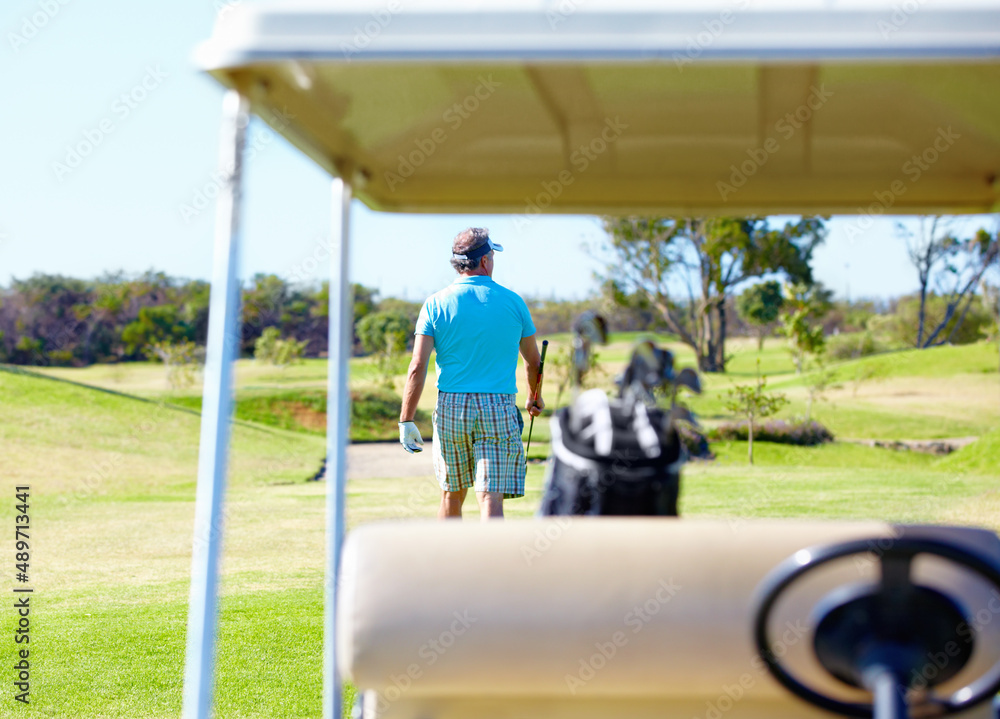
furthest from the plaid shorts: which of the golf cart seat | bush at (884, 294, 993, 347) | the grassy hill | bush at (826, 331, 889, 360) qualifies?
bush at (884, 294, 993, 347)

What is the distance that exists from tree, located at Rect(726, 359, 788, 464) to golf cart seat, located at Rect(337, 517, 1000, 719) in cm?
1416

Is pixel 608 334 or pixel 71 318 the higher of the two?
pixel 71 318

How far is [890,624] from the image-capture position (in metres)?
1.65

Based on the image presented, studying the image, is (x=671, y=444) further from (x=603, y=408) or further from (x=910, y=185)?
(x=910, y=185)

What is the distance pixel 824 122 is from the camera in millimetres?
2580

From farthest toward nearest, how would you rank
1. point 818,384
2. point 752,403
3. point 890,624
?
point 818,384, point 752,403, point 890,624

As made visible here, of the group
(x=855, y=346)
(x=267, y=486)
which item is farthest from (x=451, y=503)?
(x=855, y=346)

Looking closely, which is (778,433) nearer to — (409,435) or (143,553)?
(143,553)

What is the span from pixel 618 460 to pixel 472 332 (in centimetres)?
212

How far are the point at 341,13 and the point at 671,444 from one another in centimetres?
119

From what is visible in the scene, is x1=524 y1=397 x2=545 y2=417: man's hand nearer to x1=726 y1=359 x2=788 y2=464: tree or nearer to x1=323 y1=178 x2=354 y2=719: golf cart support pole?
x1=323 y1=178 x2=354 y2=719: golf cart support pole

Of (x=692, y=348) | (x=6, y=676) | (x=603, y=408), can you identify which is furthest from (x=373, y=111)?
(x=692, y=348)

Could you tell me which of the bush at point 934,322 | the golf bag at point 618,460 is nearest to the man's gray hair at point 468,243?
the golf bag at point 618,460

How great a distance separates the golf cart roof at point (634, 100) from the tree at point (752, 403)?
13158 mm
